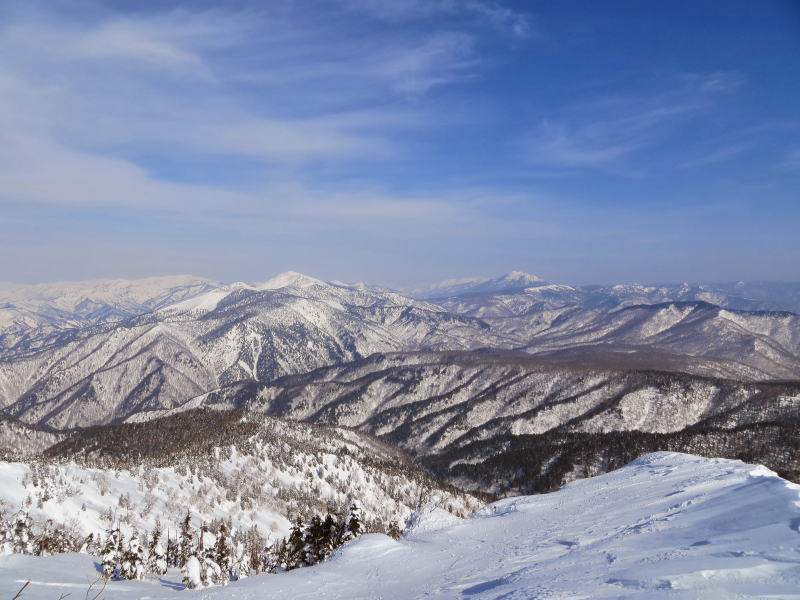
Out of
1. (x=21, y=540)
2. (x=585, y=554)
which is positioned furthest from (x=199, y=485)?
(x=585, y=554)

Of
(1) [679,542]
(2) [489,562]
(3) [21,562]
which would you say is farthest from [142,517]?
(1) [679,542]

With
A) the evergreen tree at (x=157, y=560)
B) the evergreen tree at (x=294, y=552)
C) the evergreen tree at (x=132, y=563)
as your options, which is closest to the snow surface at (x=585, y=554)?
the evergreen tree at (x=132, y=563)

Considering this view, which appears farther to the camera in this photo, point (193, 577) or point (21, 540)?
point (21, 540)

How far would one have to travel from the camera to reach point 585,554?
86.7 ft

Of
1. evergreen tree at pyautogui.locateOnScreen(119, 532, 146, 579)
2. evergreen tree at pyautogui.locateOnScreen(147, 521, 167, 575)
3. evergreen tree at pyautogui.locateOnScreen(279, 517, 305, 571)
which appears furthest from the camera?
evergreen tree at pyautogui.locateOnScreen(279, 517, 305, 571)

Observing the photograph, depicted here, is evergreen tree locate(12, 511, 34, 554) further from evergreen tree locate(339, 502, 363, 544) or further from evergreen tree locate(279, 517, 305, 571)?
evergreen tree locate(339, 502, 363, 544)

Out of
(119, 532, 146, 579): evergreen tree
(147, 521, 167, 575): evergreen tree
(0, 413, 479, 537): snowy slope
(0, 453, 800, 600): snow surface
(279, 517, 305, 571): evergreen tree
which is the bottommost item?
A: (0, 413, 479, 537): snowy slope

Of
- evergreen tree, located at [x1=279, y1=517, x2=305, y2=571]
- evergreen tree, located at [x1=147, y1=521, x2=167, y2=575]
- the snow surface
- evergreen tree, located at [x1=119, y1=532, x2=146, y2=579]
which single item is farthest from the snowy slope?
the snow surface

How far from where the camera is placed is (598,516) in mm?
35844

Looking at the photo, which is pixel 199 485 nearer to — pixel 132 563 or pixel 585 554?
pixel 132 563

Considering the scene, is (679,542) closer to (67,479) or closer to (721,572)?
(721,572)

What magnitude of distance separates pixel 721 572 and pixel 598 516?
1975 cm

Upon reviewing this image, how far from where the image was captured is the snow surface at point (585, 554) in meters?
18.5

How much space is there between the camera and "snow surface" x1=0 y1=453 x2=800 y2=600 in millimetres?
18531
